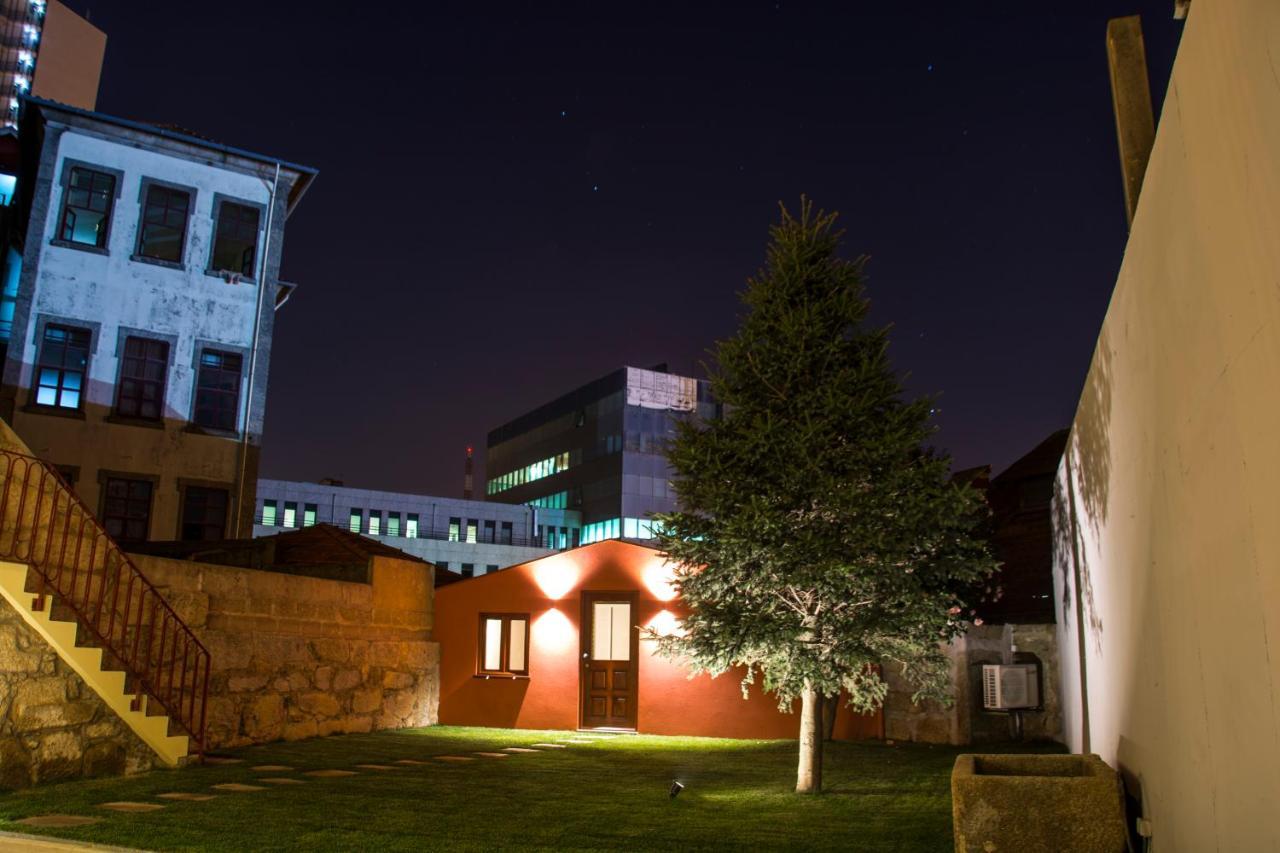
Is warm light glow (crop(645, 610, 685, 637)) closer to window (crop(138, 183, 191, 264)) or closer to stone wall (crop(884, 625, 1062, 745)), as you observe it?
stone wall (crop(884, 625, 1062, 745))

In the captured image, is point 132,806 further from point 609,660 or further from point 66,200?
point 66,200

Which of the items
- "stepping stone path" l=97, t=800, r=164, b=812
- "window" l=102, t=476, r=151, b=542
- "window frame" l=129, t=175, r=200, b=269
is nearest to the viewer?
"stepping stone path" l=97, t=800, r=164, b=812

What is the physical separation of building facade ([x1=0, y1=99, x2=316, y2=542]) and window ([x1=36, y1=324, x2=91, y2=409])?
0.02 meters

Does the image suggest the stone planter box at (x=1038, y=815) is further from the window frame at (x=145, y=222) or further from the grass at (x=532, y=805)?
the window frame at (x=145, y=222)

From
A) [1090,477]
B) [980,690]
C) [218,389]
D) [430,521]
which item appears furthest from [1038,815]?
[430,521]

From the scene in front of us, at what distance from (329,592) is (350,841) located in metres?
8.30

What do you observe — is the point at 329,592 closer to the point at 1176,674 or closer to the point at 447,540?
the point at 1176,674

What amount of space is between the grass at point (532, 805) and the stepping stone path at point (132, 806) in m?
0.12

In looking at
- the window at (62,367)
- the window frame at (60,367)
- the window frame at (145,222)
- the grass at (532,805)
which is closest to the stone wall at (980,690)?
the grass at (532,805)

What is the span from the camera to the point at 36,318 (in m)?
19.4

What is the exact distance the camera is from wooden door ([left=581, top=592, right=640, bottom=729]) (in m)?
16.0

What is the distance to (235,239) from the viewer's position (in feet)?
71.0

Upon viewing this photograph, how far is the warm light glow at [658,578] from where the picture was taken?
52.3ft

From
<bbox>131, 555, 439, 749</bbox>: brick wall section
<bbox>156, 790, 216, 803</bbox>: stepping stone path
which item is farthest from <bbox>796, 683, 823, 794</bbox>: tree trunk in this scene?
<bbox>131, 555, 439, 749</bbox>: brick wall section
